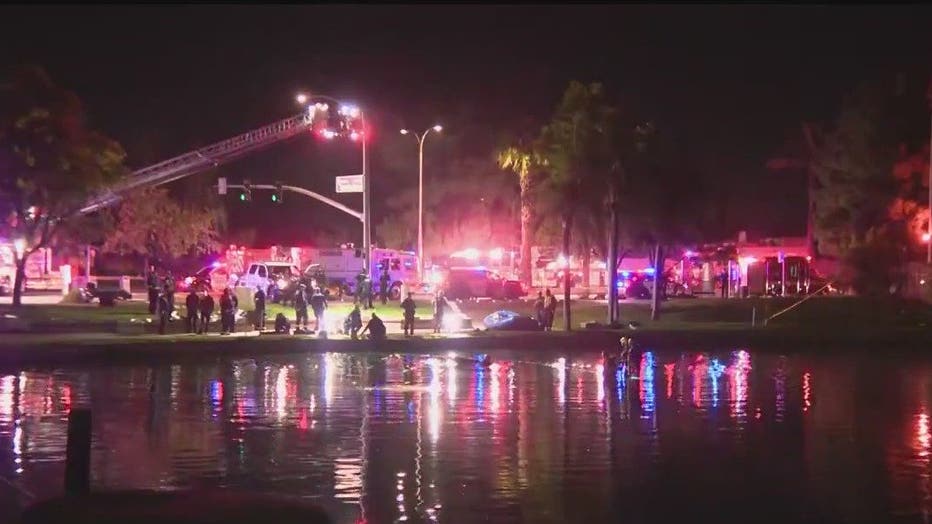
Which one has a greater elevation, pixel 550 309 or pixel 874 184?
pixel 874 184

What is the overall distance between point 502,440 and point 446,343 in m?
17.3

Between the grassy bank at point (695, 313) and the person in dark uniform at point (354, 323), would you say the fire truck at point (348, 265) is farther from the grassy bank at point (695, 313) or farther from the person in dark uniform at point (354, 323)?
the person in dark uniform at point (354, 323)

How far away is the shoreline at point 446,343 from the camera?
94.4 feet

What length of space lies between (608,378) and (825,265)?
55471 mm

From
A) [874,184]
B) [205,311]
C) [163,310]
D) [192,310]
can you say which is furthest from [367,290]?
[874,184]

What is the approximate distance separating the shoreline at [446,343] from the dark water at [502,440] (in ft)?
8.40

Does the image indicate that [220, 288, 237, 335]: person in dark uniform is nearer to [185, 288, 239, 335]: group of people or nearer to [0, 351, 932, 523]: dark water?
[185, 288, 239, 335]: group of people

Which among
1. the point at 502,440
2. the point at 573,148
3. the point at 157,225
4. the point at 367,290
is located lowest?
the point at 502,440

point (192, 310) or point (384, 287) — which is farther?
point (384, 287)

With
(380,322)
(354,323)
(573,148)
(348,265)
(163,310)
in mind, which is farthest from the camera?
(348,265)

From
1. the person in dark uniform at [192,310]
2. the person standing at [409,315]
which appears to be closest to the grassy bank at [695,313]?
the person in dark uniform at [192,310]

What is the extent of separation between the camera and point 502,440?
15.6 meters

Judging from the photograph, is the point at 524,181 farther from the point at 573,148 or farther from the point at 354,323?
the point at 354,323

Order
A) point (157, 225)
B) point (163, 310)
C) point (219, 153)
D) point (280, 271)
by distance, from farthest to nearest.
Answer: point (157, 225) → point (219, 153) → point (280, 271) → point (163, 310)
